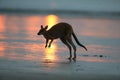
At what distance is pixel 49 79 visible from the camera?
13.9m

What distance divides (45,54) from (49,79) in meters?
5.94

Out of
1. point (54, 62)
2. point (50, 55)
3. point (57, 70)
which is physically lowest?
point (57, 70)

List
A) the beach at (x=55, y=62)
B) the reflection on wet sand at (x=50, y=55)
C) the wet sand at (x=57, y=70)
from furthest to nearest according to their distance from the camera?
the reflection on wet sand at (x=50, y=55) → the beach at (x=55, y=62) → the wet sand at (x=57, y=70)

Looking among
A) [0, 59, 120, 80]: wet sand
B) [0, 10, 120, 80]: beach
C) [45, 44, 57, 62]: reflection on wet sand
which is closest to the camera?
[0, 59, 120, 80]: wet sand

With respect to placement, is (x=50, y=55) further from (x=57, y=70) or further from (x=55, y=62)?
(x=57, y=70)

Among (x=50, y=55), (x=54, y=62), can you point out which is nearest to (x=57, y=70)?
(x=54, y=62)

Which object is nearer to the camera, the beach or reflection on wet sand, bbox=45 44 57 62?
the beach

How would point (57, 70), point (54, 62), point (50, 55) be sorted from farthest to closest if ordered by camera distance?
point (50, 55) < point (54, 62) < point (57, 70)

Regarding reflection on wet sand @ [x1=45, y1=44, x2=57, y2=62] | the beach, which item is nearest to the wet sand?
the beach

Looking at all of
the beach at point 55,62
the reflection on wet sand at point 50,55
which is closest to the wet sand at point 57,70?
the beach at point 55,62

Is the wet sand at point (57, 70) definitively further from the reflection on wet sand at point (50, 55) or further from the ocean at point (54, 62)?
the reflection on wet sand at point (50, 55)

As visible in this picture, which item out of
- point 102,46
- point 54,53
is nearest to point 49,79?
point 54,53

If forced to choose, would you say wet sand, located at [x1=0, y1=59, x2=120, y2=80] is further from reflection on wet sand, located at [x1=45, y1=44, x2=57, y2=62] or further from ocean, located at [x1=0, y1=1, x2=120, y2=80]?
reflection on wet sand, located at [x1=45, y1=44, x2=57, y2=62]

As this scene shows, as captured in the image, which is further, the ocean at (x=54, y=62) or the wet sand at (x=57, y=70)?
the ocean at (x=54, y=62)
